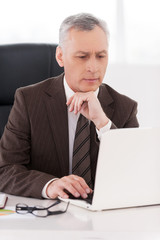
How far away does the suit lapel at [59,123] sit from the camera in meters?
1.97

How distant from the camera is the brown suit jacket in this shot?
6.28 ft

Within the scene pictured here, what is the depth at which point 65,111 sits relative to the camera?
6.59ft

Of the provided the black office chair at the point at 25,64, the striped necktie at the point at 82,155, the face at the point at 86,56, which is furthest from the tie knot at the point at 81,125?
the black office chair at the point at 25,64

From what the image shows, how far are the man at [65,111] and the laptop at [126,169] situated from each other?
430mm

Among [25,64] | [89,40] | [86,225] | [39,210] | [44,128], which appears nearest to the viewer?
[86,225]

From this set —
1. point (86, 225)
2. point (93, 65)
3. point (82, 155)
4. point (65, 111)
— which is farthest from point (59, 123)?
point (86, 225)

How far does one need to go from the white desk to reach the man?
15.9 inches

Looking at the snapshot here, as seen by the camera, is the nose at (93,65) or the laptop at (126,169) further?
the nose at (93,65)

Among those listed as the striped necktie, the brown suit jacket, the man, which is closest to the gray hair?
the man

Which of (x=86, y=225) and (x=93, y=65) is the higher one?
(x=93, y=65)

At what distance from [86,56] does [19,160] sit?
514 millimetres

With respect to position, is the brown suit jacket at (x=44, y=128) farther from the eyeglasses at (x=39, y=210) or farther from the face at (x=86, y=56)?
the eyeglasses at (x=39, y=210)

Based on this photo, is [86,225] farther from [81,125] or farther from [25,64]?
[25,64]

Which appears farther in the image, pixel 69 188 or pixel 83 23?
pixel 83 23
